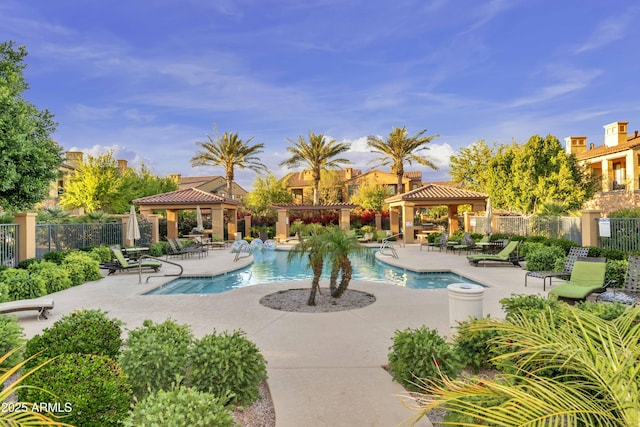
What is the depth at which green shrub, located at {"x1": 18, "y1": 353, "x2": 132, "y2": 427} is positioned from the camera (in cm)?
278

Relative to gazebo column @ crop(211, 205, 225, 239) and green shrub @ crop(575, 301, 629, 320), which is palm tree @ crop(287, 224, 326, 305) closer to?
green shrub @ crop(575, 301, 629, 320)

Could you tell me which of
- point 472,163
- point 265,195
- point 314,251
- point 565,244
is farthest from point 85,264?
point 472,163

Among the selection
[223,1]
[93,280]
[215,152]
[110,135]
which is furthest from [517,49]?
[110,135]

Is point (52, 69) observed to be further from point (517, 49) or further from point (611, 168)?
point (611, 168)

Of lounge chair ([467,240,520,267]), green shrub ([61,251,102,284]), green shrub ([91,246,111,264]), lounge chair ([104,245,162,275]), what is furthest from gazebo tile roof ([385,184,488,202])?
green shrub ([61,251,102,284])

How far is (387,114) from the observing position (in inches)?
1320

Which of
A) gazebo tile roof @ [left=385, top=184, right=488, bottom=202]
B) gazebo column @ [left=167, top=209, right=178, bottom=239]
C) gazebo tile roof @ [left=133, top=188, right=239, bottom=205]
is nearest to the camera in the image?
gazebo tile roof @ [left=133, top=188, right=239, bottom=205]

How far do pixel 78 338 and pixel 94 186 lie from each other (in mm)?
29864

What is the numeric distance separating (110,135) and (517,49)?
3371cm

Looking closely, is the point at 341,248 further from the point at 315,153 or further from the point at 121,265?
the point at 315,153

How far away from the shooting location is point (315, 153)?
34656 millimetres

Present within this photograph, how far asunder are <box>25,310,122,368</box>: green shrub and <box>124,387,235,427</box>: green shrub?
2016 millimetres

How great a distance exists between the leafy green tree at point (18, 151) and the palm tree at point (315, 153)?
2236cm

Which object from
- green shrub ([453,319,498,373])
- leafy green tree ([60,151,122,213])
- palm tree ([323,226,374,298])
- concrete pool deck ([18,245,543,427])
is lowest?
concrete pool deck ([18,245,543,427])
